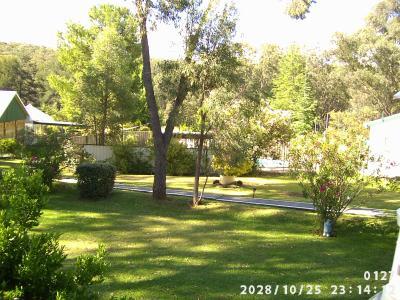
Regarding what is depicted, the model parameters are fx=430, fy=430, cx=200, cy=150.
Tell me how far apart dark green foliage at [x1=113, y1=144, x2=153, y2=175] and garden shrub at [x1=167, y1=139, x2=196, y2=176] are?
157 cm

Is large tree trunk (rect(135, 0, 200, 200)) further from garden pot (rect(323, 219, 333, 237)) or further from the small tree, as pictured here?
garden pot (rect(323, 219, 333, 237))

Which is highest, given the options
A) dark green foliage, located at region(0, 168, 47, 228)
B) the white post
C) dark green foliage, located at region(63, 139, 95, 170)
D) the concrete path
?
dark green foliage, located at region(63, 139, 95, 170)

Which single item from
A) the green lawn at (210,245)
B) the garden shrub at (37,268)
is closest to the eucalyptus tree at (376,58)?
the green lawn at (210,245)

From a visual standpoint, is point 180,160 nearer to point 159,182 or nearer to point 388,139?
point 159,182

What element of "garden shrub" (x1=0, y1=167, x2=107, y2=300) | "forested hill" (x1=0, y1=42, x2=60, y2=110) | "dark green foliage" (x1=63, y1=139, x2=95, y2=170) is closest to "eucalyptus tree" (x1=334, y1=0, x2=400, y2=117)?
"dark green foliage" (x1=63, y1=139, x2=95, y2=170)

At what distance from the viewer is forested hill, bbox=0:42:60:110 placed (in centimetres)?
5838

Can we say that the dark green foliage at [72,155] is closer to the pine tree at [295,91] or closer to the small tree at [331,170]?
the small tree at [331,170]

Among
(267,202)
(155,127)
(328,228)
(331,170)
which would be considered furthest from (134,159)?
(328,228)

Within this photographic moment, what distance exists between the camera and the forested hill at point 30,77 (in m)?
58.4

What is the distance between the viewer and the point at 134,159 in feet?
79.0

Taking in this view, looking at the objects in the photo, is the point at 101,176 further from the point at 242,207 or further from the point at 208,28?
the point at 208,28

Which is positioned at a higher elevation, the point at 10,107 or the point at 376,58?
the point at 376,58

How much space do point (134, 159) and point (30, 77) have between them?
4545 centimetres

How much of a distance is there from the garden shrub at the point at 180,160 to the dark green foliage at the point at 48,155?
844 centimetres
